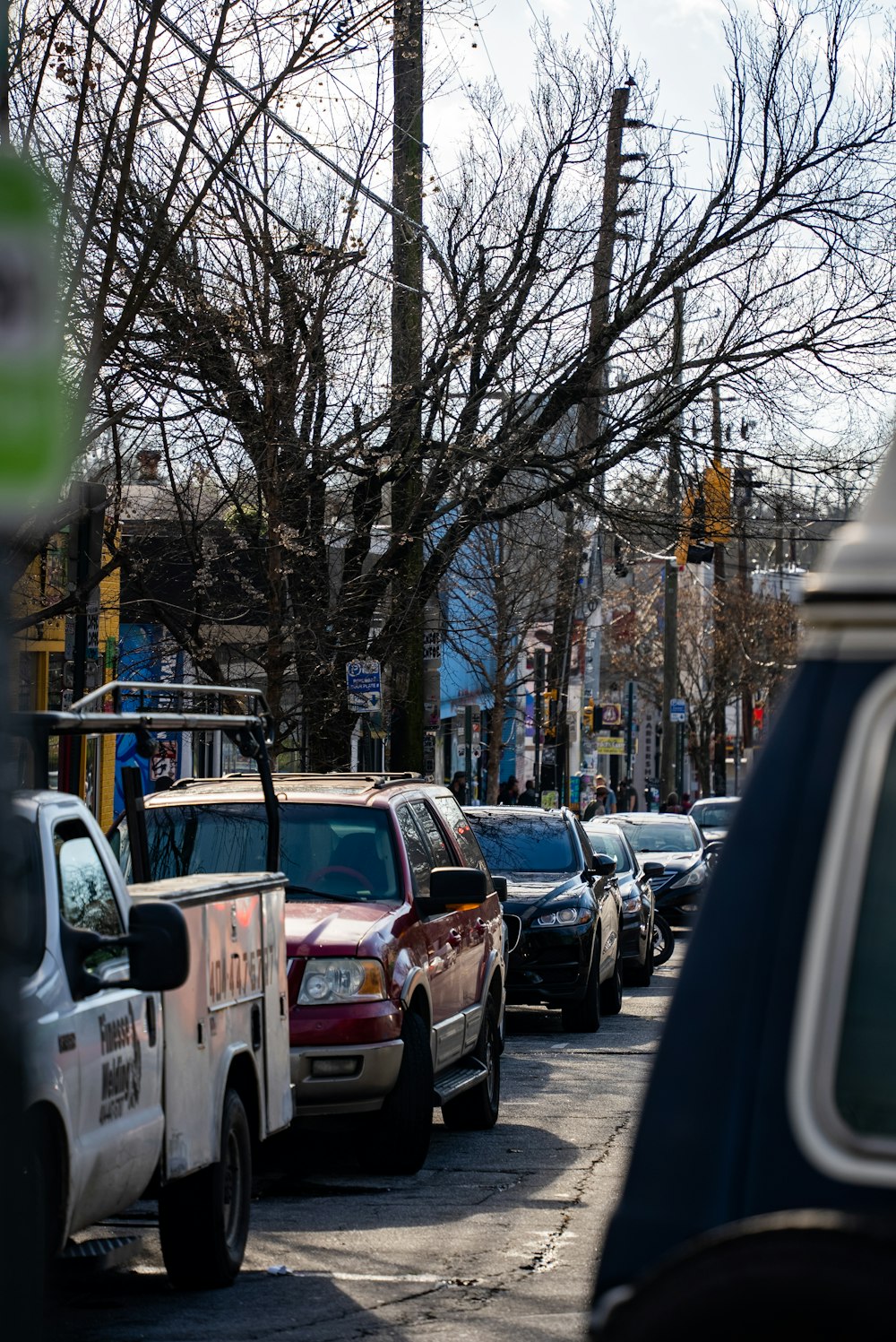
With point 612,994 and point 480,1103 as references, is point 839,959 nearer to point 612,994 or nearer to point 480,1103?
point 480,1103

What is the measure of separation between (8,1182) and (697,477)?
1743 cm

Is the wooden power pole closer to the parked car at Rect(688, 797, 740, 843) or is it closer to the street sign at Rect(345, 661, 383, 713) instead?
the street sign at Rect(345, 661, 383, 713)

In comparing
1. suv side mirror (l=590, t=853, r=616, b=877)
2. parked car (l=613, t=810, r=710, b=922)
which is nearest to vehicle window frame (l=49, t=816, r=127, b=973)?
suv side mirror (l=590, t=853, r=616, b=877)

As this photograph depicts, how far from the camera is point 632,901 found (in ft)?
67.6

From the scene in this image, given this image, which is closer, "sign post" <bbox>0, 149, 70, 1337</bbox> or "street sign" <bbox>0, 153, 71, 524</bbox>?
"sign post" <bbox>0, 149, 70, 1337</bbox>

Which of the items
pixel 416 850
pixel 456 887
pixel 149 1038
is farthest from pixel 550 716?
pixel 149 1038

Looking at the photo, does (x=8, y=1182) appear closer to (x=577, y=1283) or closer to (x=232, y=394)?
(x=577, y=1283)

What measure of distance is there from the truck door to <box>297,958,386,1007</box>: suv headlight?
111 inches

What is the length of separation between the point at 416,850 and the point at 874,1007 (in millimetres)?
8392

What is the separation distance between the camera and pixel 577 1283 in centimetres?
762

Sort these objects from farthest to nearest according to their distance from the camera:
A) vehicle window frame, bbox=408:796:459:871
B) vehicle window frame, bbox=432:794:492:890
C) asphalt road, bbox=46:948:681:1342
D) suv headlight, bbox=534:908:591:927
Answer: suv headlight, bbox=534:908:591:927 → vehicle window frame, bbox=432:794:492:890 → vehicle window frame, bbox=408:796:459:871 → asphalt road, bbox=46:948:681:1342

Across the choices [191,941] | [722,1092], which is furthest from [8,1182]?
[191,941]

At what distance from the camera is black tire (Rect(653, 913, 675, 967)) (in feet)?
78.8

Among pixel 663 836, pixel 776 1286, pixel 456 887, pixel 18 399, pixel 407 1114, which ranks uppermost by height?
pixel 18 399
